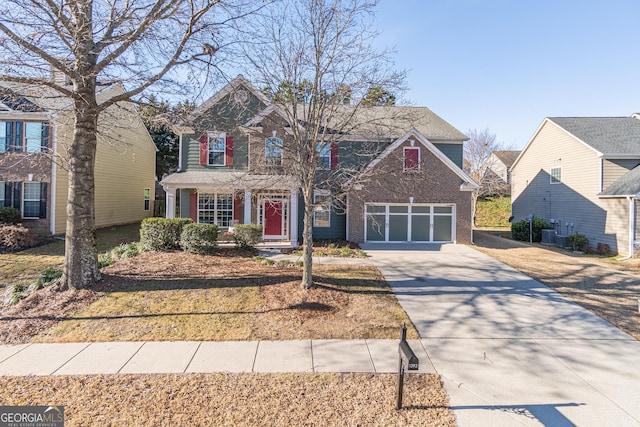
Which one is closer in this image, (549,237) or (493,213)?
(549,237)

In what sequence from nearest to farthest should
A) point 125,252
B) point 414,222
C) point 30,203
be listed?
point 125,252, point 30,203, point 414,222

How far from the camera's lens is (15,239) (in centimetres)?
1389

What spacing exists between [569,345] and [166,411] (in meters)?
6.37

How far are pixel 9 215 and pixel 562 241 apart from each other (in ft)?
93.5

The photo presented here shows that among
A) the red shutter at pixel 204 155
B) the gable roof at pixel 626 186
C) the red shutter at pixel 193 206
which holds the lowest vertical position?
the red shutter at pixel 193 206

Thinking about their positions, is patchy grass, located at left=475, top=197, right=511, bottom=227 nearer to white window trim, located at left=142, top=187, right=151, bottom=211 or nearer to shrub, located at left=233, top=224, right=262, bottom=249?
shrub, located at left=233, top=224, right=262, bottom=249

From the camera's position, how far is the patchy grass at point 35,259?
31.8 feet

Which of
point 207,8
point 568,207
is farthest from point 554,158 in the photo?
point 207,8

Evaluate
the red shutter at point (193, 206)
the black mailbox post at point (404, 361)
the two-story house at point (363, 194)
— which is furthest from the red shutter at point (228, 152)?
the black mailbox post at point (404, 361)

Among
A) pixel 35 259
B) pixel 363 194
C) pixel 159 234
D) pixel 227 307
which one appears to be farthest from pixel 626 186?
pixel 35 259

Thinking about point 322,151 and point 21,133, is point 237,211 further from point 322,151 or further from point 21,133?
point 21,133

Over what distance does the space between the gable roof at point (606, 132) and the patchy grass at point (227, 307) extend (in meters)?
15.5

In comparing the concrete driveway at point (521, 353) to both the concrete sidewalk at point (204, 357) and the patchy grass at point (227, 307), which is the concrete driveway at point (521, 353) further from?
the patchy grass at point (227, 307)

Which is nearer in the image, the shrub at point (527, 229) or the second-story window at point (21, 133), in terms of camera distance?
the second-story window at point (21, 133)
